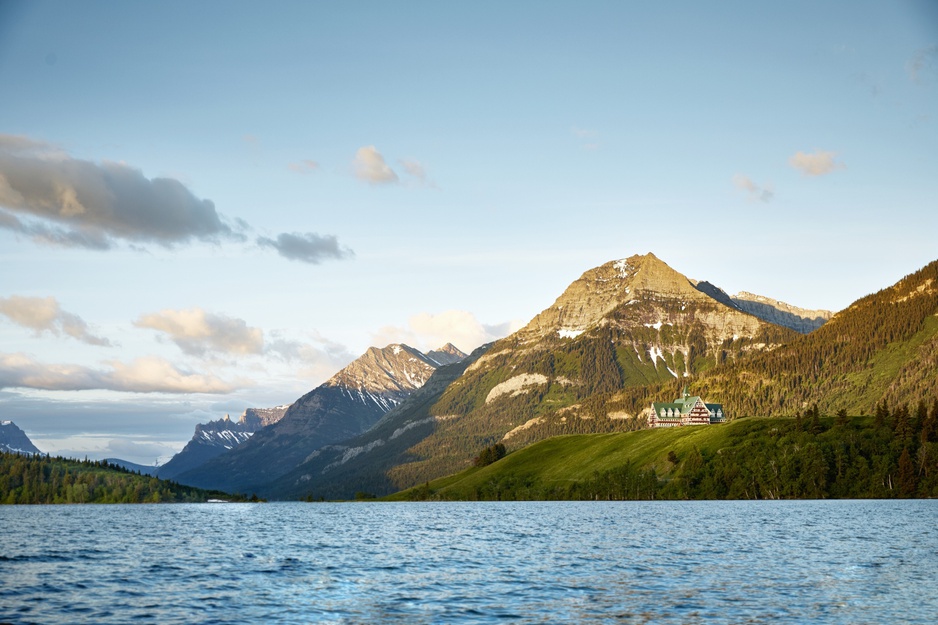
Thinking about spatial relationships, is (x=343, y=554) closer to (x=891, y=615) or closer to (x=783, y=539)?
(x=783, y=539)

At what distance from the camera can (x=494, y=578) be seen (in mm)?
73375

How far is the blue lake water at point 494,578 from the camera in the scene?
5488 cm

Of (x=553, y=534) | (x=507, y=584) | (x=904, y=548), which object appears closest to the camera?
(x=507, y=584)

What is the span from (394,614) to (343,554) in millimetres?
49249

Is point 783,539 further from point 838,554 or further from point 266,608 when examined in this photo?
point 266,608

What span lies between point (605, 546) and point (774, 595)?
1789 inches

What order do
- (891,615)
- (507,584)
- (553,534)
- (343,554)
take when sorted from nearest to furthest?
(891,615) → (507,584) → (343,554) → (553,534)

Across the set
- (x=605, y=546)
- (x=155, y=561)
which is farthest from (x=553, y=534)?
(x=155, y=561)

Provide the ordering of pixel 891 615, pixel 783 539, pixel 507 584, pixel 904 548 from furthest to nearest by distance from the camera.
→ pixel 783 539 → pixel 904 548 → pixel 507 584 → pixel 891 615

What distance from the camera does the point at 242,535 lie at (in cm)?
14625

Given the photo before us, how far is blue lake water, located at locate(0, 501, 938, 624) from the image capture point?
54.9 metres

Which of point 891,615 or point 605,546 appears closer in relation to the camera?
point 891,615

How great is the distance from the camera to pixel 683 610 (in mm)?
54281

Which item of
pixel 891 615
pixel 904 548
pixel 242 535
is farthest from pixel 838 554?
pixel 242 535
